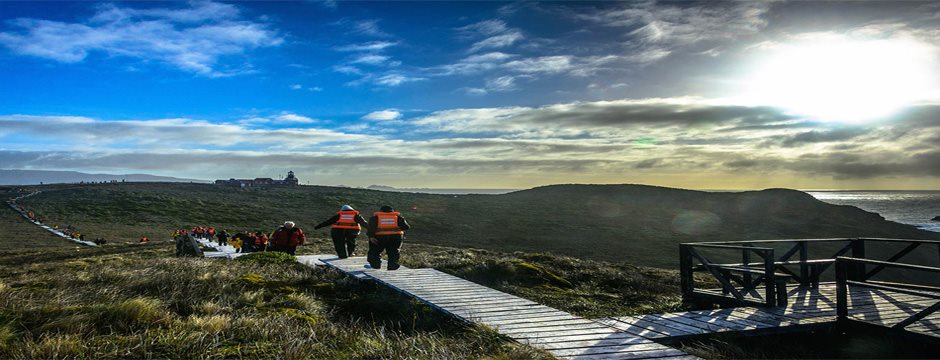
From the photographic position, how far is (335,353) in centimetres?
649

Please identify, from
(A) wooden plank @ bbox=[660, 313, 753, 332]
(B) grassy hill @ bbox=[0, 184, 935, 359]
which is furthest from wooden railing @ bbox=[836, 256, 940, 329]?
(A) wooden plank @ bbox=[660, 313, 753, 332]

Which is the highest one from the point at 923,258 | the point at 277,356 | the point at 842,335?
the point at 277,356

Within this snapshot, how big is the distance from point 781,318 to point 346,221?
1089cm

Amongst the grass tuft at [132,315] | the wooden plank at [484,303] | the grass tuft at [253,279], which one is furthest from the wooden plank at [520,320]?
the grass tuft at [253,279]

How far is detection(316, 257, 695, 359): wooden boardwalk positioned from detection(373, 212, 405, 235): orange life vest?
1.56 metres

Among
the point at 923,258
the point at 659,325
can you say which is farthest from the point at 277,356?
the point at 923,258

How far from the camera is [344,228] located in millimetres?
16156

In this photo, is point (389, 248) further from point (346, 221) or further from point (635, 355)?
point (635, 355)

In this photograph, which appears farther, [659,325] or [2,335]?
[659,325]

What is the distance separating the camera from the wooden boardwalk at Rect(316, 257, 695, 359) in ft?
21.7

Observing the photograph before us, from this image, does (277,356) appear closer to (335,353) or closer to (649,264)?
(335,353)

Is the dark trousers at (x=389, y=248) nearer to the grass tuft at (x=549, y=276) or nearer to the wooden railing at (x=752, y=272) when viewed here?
the grass tuft at (x=549, y=276)

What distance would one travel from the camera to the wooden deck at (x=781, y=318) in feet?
26.7

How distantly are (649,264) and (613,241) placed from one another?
1320 cm
